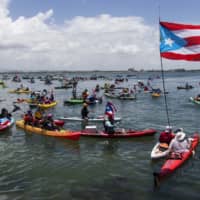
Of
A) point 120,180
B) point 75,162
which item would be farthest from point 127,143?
point 120,180

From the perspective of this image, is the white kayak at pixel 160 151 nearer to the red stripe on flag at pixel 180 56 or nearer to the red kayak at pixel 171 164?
the red kayak at pixel 171 164

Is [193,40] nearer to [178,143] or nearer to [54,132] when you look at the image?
[178,143]

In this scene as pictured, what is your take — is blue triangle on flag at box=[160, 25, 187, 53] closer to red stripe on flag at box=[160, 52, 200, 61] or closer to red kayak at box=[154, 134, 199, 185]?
red stripe on flag at box=[160, 52, 200, 61]

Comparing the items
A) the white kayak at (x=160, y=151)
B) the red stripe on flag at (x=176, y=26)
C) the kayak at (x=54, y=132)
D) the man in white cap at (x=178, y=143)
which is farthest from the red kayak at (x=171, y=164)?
the kayak at (x=54, y=132)

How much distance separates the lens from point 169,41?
13.7 metres

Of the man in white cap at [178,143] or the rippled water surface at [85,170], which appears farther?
the man in white cap at [178,143]

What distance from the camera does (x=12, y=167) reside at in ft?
46.1

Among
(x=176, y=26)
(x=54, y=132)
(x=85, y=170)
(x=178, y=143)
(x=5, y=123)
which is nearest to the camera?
(x=178, y=143)

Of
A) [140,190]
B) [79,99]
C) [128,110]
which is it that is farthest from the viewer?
[79,99]

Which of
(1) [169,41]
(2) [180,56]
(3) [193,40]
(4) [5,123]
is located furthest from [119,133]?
(4) [5,123]

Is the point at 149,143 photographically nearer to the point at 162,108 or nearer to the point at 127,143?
the point at 127,143

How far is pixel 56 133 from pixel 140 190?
29.2ft

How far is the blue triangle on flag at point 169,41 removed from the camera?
13.6m

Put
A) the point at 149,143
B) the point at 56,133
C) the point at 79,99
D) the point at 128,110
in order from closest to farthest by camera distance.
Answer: the point at 149,143 < the point at 56,133 < the point at 128,110 < the point at 79,99
